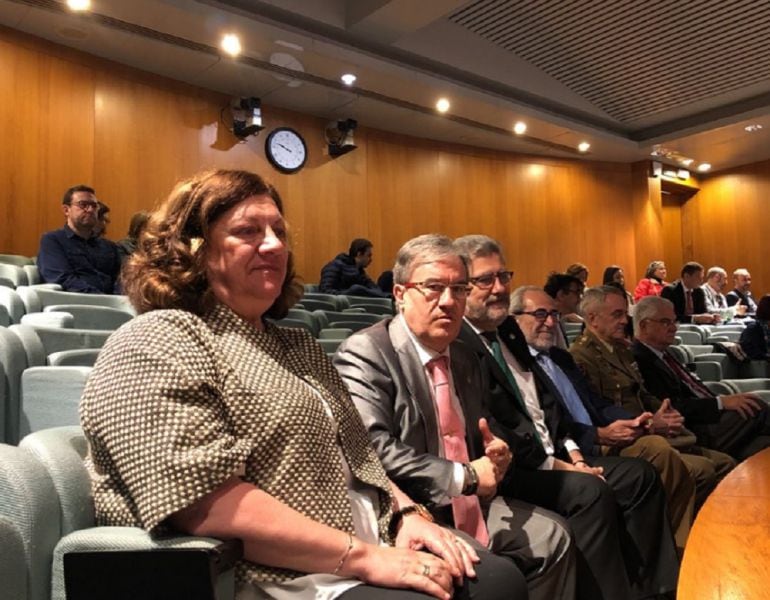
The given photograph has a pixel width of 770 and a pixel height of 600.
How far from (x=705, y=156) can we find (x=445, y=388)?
32.1 feet

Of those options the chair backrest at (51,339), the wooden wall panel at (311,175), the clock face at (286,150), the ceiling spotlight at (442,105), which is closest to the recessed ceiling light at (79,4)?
the wooden wall panel at (311,175)

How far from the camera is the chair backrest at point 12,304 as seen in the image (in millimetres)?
2798

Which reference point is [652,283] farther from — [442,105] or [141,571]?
[141,571]

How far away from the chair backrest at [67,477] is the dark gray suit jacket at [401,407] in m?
0.69

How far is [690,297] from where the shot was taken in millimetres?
7555

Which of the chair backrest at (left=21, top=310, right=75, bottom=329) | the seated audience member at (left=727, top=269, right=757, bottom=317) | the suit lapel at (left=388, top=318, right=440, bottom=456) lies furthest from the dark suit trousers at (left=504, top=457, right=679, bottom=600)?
the seated audience member at (left=727, top=269, right=757, bottom=317)

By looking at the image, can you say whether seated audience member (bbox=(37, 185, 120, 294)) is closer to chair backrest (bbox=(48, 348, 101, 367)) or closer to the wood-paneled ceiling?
the wood-paneled ceiling

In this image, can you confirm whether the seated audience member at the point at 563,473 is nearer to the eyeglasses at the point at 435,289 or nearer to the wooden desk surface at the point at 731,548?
the eyeglasses at the point at 435,289

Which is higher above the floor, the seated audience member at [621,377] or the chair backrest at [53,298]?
the chair backrest at [53,298]

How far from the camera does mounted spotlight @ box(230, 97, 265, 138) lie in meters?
7.06

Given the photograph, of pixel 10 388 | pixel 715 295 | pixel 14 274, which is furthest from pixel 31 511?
pixel 715 295

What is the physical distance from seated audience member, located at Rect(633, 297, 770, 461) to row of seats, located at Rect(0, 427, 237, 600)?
105 inches

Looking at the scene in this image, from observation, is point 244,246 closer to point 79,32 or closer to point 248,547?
point 248,547

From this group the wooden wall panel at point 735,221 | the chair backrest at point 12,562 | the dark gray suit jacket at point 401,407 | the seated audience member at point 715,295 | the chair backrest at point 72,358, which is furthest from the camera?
the wooden wall panel at point 735,221
